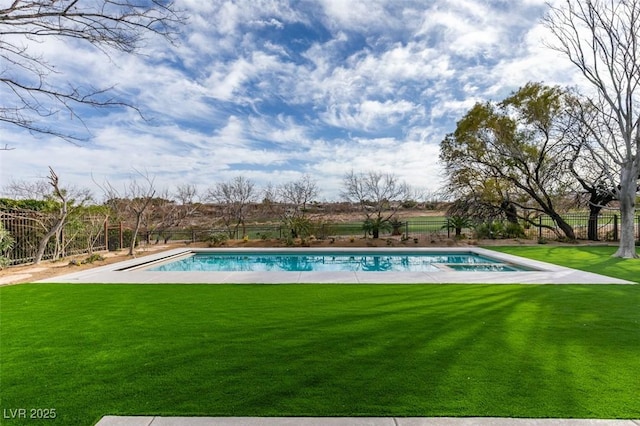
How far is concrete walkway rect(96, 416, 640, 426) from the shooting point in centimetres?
213

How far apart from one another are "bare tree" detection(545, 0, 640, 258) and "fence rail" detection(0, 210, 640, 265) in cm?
563

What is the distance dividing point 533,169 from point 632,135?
5511 mm

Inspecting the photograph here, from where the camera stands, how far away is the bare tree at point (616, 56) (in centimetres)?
1037

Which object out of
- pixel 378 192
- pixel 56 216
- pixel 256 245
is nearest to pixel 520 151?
pixel 378 192

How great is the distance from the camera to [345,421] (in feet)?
7.10

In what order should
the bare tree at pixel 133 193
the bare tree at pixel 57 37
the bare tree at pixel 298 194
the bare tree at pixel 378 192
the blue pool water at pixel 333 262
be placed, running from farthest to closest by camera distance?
1. the bare tree at pixel 298 194
2. the bare tree at pixel 378 192
3. the bare tree at pixel 133 193
4. the blue pool water at pixel 333 262
5. the bare tree at pixel 57 37

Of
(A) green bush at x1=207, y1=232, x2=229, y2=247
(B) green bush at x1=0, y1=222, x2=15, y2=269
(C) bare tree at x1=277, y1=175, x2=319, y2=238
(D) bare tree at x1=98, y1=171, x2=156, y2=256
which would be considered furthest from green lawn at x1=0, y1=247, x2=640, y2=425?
(C) bare tree at x1=277, y1=175, x2=319, y2=238

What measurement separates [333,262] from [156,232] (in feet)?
32.2

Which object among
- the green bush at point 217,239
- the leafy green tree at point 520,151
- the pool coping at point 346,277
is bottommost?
the pool coping at point 346,277

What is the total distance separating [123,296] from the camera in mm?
5945

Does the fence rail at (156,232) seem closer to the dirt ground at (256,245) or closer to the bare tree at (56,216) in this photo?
the bare tree at (56,216)

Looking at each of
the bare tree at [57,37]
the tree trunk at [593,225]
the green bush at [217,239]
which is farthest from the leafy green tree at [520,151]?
the bare tree at [57,37]

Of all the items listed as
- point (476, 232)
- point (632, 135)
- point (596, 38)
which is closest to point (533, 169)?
point (476, 232)

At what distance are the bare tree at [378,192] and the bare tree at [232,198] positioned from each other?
598 centimetres
